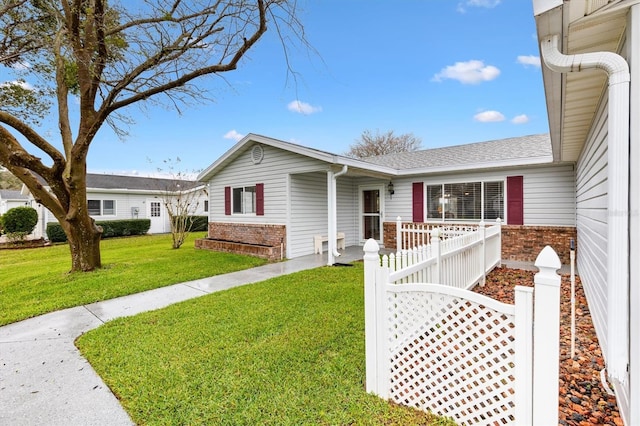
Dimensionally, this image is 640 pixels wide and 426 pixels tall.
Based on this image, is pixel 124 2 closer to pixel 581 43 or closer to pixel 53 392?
pixel 53 392

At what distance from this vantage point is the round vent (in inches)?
387

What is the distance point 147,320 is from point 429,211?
27.2 ft

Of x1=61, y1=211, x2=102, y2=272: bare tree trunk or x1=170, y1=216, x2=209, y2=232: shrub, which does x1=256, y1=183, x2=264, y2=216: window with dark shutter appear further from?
x1=170, y1=216, x2=209, y2=232: shrub

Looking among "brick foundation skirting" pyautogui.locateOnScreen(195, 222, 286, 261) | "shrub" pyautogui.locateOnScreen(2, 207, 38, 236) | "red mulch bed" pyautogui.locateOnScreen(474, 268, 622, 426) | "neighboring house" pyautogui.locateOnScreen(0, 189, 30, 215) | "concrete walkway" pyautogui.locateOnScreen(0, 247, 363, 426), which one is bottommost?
"concrete walkway" pyautogui.locateOnScreen(0, 247, 363, 426)

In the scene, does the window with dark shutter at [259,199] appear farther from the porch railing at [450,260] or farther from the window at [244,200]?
the porch railing at [450,260]

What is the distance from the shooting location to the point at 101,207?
1744cm

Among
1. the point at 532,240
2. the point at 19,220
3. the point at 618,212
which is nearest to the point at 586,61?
the point at 618,212

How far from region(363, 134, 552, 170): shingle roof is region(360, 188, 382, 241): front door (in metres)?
1.35

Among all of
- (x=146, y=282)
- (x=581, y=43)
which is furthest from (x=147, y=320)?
(x=581, y=43)

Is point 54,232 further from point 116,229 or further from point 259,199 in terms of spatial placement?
point 259,199

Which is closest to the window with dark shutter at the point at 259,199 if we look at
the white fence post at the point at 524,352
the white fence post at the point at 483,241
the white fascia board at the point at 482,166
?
the white fascia board at the point at 482,166

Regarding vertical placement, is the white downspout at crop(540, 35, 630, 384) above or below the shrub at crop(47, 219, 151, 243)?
above

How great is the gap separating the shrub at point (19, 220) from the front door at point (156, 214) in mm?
5555

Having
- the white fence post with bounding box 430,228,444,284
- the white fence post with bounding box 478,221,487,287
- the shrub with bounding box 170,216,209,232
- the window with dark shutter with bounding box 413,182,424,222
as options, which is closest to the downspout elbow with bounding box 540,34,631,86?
the white fence post with bounding box 430,228,444,284
